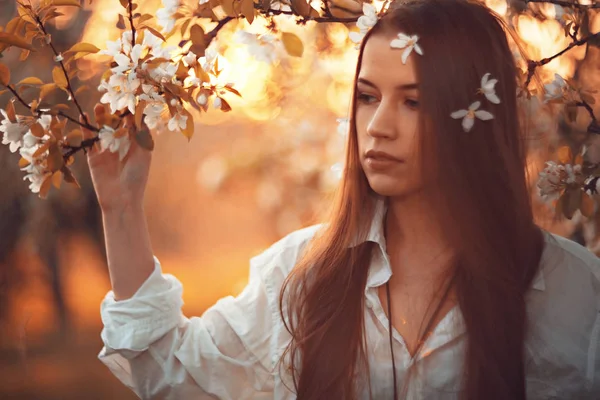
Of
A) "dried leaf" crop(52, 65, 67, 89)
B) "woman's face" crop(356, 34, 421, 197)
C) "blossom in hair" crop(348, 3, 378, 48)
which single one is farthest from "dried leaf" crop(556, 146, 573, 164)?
"dried leaf" crop(52, 65, 67, 89)

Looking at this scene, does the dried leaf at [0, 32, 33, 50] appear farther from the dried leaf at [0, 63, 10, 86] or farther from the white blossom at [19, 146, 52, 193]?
the white blossom at [19, 146, 52, 193]

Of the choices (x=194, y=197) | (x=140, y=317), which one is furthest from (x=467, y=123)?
(x=194, y=197)

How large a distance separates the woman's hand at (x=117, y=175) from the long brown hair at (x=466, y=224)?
1.11 feet

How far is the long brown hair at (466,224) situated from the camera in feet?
3.24

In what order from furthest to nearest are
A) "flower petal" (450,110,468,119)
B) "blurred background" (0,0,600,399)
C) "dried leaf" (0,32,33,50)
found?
"blurred background" (0,0,600,399), "flower petal" (450,110,468,119), "dried leaf" (0,32,33,50)

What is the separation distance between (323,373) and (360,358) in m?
0.07

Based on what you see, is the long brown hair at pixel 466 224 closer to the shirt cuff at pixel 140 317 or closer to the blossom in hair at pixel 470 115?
the blossom in hair at pixel 470 115

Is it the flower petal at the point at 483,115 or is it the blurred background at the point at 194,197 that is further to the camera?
the blurred background at the point at 194,197

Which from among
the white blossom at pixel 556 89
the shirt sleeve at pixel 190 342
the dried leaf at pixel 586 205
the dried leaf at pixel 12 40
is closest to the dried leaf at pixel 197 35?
the dried leaf at pixel 12 40

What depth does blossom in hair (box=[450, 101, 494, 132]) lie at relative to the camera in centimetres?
97

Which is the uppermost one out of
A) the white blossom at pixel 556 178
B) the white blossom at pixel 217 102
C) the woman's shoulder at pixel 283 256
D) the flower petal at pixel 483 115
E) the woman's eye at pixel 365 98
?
the woman's eye at pixel 365 98

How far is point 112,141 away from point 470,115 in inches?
21.7

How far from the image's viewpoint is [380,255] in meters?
1.13

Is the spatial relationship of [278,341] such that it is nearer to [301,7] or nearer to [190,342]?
[190,342]
